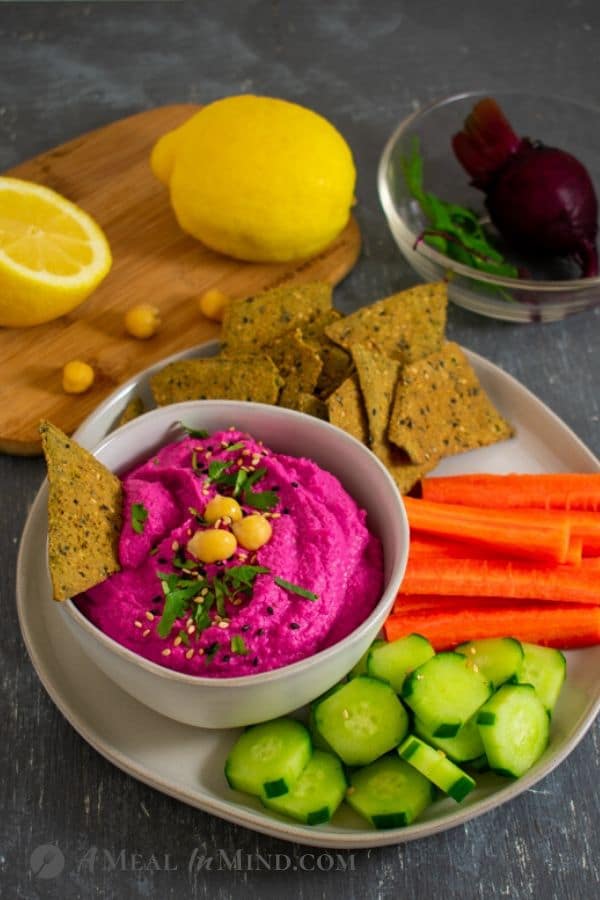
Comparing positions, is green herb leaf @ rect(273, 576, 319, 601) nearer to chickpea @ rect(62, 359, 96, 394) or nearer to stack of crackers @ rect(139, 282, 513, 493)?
stack of crackers @ rect(139, 282, 513, 493)

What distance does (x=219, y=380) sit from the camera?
2.47m

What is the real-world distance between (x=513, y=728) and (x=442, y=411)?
88 centimetres

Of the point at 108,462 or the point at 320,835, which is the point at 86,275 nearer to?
the point at 108,462

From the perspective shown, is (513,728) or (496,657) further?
(496,657)

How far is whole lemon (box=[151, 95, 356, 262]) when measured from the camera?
2.87m

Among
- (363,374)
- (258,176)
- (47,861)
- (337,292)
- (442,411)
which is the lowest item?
(47,861)

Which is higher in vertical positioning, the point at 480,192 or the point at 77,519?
the point at 77,519

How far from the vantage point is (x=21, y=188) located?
9.33 ft

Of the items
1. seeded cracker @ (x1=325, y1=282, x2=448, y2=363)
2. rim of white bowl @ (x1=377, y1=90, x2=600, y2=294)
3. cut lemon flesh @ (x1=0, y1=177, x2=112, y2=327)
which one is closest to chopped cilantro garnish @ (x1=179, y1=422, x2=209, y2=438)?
seeded cracker @ (x1=325, y1=282, x2=448, y2=363)

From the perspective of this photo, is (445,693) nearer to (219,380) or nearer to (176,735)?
(176,735)

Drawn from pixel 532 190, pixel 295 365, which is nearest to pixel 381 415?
pixel 295 365

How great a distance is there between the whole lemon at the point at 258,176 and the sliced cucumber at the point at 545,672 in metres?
1.43

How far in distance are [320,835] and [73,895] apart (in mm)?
513

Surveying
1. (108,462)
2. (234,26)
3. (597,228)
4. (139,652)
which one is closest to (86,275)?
(108,462)
